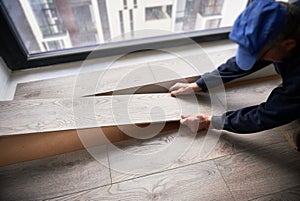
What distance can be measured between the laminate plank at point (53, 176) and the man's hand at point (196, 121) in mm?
344

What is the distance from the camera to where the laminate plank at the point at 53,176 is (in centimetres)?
68

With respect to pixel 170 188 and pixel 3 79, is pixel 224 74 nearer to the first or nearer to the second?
pixel 170 188

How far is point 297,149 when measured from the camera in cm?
77

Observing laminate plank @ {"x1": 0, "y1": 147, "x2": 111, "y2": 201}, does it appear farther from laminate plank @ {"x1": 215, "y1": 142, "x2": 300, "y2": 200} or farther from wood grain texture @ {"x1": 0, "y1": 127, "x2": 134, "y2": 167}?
laminate plank @ {"x1": 215, "y1": 142, "x2": 300, "y2": 200}

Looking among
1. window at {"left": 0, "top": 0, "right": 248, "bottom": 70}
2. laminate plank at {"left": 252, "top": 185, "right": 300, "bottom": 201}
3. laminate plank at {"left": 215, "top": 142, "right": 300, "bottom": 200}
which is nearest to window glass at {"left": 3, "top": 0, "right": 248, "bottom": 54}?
window at {"left": 0, "top": 0, "right": 248, "bottom": 70}

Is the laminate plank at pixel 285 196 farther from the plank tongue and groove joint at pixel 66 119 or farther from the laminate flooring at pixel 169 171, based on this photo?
the plank tongue and groove joint at pixel 66 119

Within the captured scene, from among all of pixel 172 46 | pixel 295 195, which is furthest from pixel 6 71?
pixel 295 195

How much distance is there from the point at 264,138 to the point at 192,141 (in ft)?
0.98

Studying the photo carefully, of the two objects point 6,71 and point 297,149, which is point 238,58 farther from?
point 6,71

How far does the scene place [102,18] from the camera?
3.00 ft

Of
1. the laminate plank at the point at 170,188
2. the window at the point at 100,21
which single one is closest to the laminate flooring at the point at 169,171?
the laminate plank at the point at 170,188

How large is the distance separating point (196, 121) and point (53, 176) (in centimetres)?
57

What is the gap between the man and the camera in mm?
458

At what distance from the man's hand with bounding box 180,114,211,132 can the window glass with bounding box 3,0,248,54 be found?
1.58 ft
